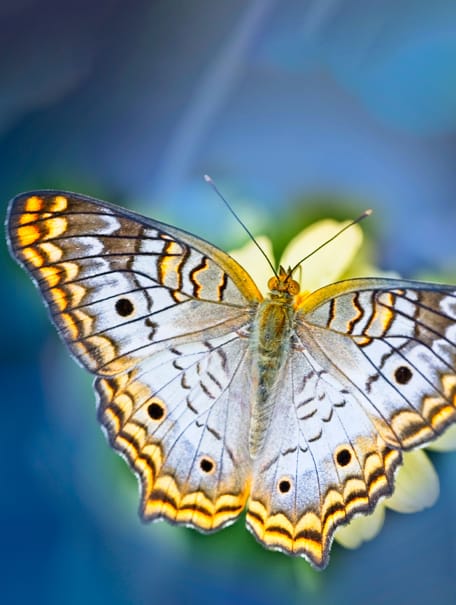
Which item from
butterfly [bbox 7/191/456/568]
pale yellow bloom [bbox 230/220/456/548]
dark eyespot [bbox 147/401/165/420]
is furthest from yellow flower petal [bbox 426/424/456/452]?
dark eyespot [bbox 147/401/165/420]

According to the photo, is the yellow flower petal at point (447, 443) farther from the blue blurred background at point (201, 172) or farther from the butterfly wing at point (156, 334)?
the butterfly wing at point (156, 334)

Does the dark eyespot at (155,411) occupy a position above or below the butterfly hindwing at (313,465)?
above

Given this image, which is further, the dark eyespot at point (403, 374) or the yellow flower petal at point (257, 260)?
the yellow flower petal at point (257, 260)

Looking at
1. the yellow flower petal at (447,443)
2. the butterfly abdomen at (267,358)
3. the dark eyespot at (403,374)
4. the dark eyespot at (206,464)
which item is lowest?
the yellow flower petal at (447,443)

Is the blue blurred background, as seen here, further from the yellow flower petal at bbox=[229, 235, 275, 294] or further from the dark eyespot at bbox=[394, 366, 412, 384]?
the dark eyespot at bbox=[394, 366, 412, 384]

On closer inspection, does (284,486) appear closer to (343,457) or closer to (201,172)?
(343,457)

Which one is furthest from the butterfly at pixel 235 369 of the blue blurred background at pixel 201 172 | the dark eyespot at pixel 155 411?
the blue blurred background at pixel 201 172
